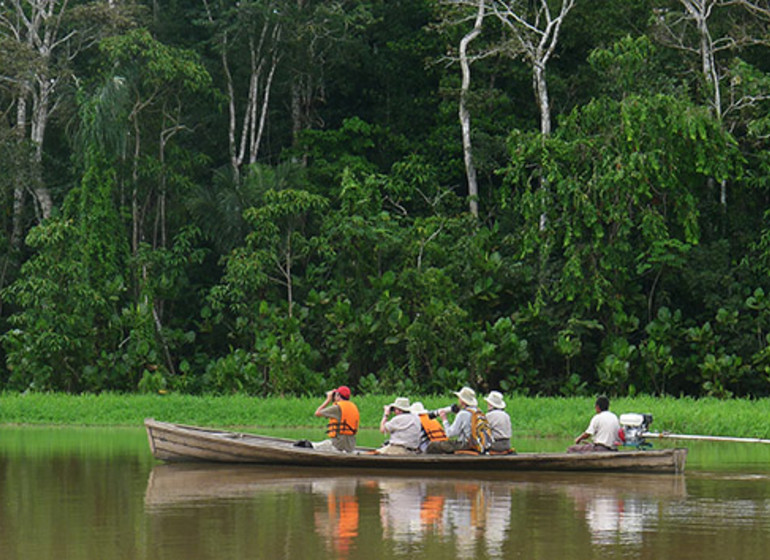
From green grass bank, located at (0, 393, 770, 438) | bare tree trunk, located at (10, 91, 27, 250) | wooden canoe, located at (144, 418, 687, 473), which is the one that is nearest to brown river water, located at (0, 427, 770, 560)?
wooden canoe, located at (144, 418, 687, 473)

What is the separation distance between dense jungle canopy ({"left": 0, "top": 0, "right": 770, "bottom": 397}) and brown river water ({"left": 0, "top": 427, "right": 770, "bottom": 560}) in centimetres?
953

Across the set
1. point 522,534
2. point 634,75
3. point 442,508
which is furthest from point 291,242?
point 522,534

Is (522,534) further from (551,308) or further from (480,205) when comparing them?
(480,205)

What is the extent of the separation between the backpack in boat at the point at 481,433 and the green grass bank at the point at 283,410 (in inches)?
236

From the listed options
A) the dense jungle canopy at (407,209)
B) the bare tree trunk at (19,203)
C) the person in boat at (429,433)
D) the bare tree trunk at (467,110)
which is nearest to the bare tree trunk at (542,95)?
the dense jungle canopy at (407,209)

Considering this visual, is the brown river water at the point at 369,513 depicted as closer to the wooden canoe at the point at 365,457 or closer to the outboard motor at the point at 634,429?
the wooden canoe at the point at 365,457

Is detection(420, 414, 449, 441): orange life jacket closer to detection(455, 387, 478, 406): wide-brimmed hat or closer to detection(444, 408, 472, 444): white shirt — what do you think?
detection(444, 408, 472, 444): white shirt

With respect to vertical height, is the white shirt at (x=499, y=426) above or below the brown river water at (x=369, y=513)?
above

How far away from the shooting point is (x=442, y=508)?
12688 millimetres

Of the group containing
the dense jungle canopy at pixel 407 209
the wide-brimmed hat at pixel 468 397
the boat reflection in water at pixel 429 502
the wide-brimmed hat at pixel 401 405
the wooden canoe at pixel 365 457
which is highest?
the dense jungle canopy at pixel 407 209

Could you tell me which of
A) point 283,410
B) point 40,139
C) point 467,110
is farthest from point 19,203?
point 467,110

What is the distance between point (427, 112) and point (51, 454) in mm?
16579

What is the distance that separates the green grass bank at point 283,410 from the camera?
2183 centimetres

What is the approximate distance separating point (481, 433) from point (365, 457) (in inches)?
56.8
